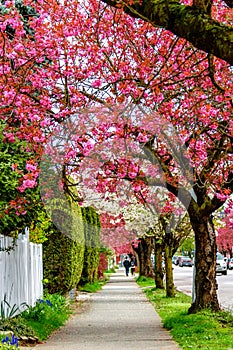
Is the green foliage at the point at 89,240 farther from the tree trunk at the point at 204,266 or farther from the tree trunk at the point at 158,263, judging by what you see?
the tree trunk at the point at 204,266

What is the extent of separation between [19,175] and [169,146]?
5.33m

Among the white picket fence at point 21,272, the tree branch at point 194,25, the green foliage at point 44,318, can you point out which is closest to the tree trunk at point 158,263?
the white picket fence at point 21,272

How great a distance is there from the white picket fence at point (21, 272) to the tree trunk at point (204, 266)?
3.74m

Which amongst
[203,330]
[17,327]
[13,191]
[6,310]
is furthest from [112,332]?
[13,191]

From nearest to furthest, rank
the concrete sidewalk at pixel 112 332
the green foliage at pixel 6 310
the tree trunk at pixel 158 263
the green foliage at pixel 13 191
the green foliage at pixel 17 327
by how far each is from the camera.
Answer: the green foliage at pixel 13 191
the green foliage at pixel 17 327
the concrete sidewalk at pixel 112 332
the green foliage at pixel 6 310
the tree trunk at pixel 158 263

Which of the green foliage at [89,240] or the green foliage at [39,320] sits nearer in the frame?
the green foliage at [39,320]

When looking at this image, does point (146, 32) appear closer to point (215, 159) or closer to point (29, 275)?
point (215, 159)

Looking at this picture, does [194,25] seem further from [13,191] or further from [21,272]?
[21,272]

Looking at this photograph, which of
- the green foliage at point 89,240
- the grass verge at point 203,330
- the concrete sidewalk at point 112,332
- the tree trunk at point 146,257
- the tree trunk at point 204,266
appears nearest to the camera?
the grass verge at point 203,330

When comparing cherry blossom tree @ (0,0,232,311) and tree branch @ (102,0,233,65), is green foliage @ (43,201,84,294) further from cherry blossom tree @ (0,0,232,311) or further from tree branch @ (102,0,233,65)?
tree branch @ (102,0,233,65)

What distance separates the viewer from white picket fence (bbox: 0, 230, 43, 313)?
45.2ft

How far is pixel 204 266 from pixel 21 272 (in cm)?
418

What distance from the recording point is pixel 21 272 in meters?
16.1

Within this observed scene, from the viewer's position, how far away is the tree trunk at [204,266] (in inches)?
683
